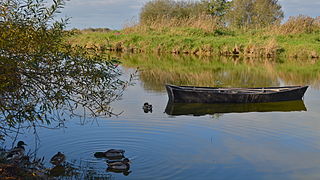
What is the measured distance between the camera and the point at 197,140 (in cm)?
898

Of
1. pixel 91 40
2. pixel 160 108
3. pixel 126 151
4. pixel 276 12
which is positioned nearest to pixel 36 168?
pixel 126 151

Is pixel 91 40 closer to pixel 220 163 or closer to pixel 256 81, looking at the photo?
pixel 256 81

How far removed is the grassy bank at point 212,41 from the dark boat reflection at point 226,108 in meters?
16.7

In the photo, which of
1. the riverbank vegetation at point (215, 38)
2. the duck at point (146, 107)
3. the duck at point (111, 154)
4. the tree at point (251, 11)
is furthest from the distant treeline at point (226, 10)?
the duck at point (111, 154)

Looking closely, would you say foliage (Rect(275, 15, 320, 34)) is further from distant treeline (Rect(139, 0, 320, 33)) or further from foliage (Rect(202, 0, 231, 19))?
foliage (Rect(202, 0, 231, 19))

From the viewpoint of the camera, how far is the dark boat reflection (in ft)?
39.8

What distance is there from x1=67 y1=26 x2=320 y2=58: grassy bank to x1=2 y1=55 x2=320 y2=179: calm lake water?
52.1 ft

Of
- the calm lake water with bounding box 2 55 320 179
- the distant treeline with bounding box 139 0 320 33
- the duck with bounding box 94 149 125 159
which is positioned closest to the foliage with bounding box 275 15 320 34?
the distant treeline with bounding box 139 0 320 33

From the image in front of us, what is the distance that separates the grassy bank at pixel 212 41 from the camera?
2983 centimetres

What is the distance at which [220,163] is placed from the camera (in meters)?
7.52

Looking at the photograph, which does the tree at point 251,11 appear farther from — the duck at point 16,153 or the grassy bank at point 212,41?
the duck at point 16,153

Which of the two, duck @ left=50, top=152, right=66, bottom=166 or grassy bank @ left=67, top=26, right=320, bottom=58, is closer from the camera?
duck @ left=50, top=152, right=66, bottom=166

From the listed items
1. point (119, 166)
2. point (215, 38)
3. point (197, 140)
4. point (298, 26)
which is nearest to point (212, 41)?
point (215, 38)

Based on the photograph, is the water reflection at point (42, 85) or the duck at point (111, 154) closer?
the water reflection at point (42, 85)
